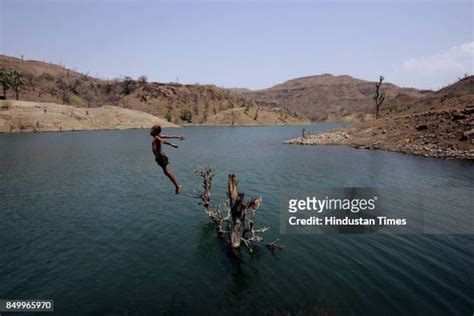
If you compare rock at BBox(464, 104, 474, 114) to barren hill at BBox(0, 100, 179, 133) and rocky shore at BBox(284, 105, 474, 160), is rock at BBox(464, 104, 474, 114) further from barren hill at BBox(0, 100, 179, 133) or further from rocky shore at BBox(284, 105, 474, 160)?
barren hill at BBox(0, 100, 179, 133)

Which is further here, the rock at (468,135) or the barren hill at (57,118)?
the barren hill at (57,118)

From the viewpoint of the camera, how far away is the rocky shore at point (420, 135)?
51844 mm

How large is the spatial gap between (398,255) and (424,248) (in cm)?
218

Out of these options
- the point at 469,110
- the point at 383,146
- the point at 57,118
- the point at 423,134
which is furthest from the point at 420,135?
the point at 57,118

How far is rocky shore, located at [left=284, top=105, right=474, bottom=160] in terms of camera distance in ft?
170

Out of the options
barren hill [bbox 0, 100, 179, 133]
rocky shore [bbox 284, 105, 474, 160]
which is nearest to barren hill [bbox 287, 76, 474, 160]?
rocky shore [bbox 284, 105, 474, 160]

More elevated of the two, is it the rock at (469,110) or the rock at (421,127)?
the rock at (469,110)

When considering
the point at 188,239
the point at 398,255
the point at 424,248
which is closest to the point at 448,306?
the point at 398,255

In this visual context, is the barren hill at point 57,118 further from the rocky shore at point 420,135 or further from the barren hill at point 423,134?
the rocky shore at point 420,135

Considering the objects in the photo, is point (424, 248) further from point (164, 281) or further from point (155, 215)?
point (155, 215)

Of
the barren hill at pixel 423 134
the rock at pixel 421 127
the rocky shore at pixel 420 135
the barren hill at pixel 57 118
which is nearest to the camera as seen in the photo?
the rocky shore at pixel 420 135

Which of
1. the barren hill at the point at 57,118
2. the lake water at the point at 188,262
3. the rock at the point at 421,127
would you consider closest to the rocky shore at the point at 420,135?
the rock at the point at 421,127

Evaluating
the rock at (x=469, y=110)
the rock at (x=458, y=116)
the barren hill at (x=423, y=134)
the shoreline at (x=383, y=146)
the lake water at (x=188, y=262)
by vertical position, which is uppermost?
the rock at (x=469, y=110)

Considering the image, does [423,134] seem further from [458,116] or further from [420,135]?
[458,116]
